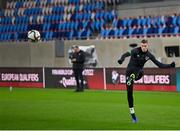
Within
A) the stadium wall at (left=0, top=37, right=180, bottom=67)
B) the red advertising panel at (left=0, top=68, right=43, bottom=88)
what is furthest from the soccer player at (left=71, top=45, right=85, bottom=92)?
the stadium wall at (left=0, top=37, right=180, bottom=67)

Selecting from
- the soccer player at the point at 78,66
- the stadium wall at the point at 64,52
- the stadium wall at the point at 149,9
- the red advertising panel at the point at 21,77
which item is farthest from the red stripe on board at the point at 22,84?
the stadium wall at the point at 149,9

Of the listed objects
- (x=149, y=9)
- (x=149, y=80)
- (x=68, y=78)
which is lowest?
(x=149, y=80)

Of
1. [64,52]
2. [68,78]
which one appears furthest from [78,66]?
[64,52]

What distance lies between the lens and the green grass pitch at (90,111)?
611 inches

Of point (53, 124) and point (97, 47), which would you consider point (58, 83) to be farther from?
point (53, 124)

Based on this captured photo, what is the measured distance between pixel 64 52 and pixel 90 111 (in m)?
16.9

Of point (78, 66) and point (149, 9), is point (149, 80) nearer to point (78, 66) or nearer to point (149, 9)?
point (78, 66)

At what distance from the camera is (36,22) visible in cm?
4075

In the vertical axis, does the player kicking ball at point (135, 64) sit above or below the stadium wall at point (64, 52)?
below

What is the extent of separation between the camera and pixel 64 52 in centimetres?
3594

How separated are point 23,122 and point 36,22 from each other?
988 inches

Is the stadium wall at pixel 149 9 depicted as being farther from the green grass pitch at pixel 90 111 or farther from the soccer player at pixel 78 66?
the green grass pitch at pixel 90 111

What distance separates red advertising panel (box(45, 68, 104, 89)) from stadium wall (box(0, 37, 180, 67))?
10.3 ft

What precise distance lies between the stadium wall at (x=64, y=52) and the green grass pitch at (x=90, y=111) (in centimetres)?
530
